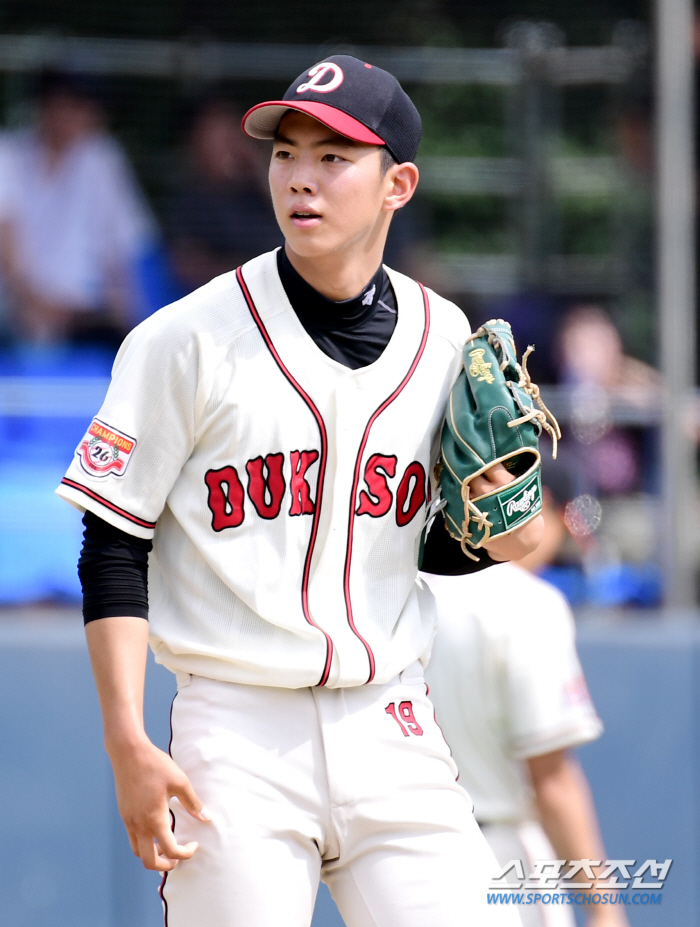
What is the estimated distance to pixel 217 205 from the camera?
496 cm

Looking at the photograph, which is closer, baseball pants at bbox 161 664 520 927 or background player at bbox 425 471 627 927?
baseball pants at bbox 161 664 520 927

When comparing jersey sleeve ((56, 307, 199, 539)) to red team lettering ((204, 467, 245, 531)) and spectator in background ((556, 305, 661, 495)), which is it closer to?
red team lettering ((204, 467, 245, 531))

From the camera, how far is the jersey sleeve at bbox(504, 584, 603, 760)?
2.58m

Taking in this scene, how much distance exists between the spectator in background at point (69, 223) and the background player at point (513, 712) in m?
2.68

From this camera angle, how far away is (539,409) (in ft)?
6.55

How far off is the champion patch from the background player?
104 centimetres

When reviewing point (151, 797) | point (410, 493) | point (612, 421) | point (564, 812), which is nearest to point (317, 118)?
point (410, 493)

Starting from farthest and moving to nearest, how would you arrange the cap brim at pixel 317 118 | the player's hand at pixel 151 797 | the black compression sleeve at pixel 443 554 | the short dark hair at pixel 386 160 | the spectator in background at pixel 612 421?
the spectator in background at pixel 612 421, the black compression sleeve at pixel 443 554, the short dark hair at pixel 386 160, the cap brim at pixel 317 118, the player's hand at pixel 151 797

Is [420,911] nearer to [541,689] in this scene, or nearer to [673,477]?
[541,689]

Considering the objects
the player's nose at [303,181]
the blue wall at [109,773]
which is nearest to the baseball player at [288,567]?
the player's nose at [303,181]

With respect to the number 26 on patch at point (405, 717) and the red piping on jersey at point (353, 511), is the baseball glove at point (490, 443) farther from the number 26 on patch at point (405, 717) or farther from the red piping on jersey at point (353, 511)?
the number 26 on patch at point (405, 717)

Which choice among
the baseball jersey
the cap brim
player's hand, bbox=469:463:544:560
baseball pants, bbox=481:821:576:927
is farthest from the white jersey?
baseball pants, bbox=481:821:576:927

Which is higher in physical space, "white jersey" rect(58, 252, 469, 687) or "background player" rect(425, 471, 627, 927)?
"white jersey" rect(58, 252, 469, 687)

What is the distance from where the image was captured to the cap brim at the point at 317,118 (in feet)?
5.92
